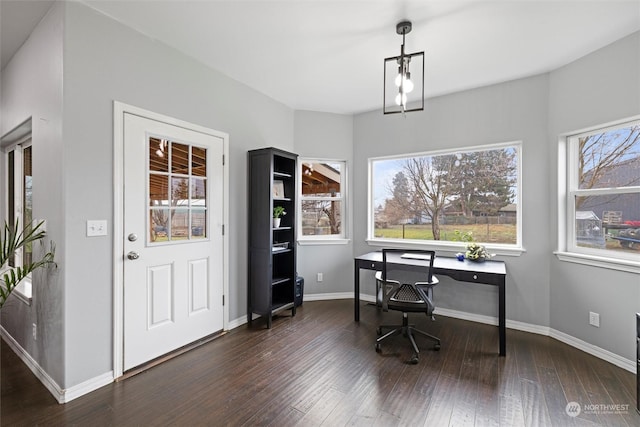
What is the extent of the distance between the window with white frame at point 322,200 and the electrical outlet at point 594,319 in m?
2.77

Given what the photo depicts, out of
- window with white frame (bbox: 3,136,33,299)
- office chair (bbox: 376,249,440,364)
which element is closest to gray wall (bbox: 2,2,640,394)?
window with white frame (bbox: 3,136,33,299)

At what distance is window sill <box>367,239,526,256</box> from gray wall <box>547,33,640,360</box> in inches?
13.8

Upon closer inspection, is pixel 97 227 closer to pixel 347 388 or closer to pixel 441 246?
pixel 347 388

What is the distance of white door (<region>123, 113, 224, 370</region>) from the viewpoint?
7.57 feet

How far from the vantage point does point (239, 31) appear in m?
2.35

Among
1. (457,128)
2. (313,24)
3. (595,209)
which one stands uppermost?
(313,24)

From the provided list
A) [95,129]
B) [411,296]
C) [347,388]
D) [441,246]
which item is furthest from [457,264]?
[95,129]

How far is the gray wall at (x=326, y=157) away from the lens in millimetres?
4180

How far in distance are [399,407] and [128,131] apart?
2.84m

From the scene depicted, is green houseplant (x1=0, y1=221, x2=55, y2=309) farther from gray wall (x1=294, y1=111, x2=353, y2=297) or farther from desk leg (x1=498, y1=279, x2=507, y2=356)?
desk leg (x1=498, y1=279, x2=507, y2=356)

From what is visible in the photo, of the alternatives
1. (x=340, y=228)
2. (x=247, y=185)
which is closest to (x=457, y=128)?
(x=340, y=228)

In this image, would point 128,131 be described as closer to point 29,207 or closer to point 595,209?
point 29,207

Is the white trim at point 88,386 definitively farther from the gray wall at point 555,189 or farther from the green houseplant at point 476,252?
the gray wall at point 555,189

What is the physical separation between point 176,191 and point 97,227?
2.30 feet
